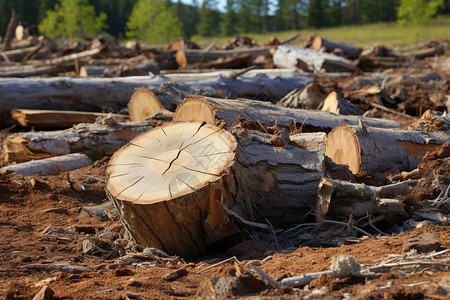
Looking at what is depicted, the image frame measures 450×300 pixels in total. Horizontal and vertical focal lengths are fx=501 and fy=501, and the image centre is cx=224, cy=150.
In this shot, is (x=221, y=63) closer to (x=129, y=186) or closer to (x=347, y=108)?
(x=347, y=108)

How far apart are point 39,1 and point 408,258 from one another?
206 feet

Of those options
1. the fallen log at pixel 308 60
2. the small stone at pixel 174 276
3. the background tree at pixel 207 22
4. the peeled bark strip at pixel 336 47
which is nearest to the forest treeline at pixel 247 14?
the background tree at pixel 207 22

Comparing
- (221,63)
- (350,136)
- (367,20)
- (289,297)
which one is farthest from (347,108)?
(367,20)

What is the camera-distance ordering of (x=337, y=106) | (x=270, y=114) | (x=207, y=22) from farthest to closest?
(x=207, y=22) → (x=337, y=106) → (x=270, y=114)

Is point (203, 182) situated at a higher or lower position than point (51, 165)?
higher

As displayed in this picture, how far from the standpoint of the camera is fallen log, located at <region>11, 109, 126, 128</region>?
8.34 meters

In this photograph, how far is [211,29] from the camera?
64938mm

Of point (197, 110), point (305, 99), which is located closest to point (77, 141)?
point (197, 110)

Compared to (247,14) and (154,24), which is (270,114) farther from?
(247,14)

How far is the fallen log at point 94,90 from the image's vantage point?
8.66 m

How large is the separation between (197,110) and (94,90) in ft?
14.8

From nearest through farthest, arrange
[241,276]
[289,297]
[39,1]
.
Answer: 1. [289,297]
2. [241,276]
3. [39,1]

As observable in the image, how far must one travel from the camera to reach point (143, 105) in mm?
7746

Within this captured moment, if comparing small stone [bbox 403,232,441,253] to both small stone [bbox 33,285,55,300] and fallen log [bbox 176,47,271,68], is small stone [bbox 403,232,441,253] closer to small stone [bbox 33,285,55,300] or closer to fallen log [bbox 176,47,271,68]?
small stone [bbox 33,285,55,300]
